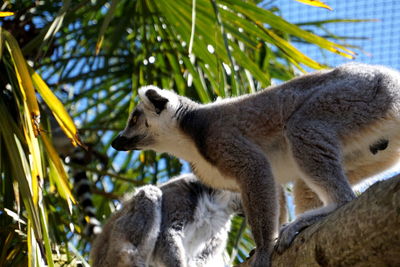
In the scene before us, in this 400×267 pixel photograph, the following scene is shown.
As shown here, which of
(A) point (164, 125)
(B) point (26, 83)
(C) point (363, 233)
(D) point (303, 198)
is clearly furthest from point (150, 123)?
(C) point (363, 233)

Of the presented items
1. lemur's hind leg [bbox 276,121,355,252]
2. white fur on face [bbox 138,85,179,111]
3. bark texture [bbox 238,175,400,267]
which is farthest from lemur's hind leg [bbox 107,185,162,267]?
bark texture [bbox 238,175,400,267]

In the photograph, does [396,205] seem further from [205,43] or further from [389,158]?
[205,43]

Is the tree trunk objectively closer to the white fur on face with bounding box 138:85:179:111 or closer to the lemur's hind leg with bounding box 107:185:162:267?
the lemur's hind leg with bounding box 107:185:162:267

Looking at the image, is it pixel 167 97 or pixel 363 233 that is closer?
pixel 363 233

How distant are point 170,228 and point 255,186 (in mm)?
974

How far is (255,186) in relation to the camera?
379 centimetres

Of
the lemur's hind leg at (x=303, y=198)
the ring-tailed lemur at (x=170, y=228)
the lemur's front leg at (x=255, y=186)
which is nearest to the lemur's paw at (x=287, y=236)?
the lemur's front leg at (x=255, y=186)

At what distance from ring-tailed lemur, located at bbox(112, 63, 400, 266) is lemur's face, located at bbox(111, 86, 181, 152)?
0.73 ft

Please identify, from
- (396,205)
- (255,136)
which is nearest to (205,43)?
(255,136)

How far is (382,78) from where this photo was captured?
3750 millimetres

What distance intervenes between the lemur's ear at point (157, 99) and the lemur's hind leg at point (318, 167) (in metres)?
1.17

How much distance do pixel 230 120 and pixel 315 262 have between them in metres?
1.38

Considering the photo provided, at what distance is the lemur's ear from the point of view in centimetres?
468

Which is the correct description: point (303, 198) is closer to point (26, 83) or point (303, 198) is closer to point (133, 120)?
point (133, 120)
